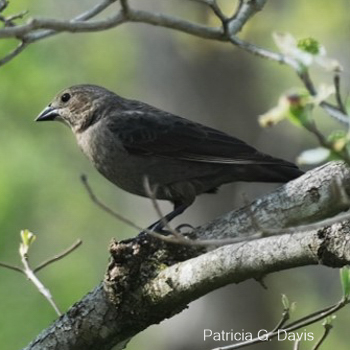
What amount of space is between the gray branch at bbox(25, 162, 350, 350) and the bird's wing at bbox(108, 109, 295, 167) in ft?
4.41

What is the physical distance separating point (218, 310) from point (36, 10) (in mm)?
5984

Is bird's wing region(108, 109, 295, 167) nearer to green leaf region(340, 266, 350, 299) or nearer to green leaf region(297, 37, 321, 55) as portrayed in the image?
green leaf region(340, 266, 350, 299)

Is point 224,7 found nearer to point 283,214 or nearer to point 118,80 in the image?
point 118,80

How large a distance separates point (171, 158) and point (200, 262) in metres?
1.93

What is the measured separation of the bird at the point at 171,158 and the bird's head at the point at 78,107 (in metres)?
0.16

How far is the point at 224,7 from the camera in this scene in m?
9.65

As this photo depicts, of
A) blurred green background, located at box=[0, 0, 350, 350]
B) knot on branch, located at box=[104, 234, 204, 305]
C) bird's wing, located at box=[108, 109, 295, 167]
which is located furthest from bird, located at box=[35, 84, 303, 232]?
blurred green background, located at box=[0, 0, 350, 350]

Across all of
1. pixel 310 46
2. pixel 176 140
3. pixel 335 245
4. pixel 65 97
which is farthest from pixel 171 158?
pixel 310 46

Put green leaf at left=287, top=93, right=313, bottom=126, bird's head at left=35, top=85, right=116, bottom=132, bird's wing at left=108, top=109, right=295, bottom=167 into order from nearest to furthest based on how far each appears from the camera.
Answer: green leaf at left=287, top=93, right=313, bottom=126
bird's wing at left=108, top=109, right=295, bottom=167
bird's head at left=35, top=85, right=116, bottom=132

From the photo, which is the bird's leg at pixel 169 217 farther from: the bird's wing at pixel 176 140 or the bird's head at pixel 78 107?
the bird's head at pixel 78 107

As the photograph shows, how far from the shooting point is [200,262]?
3.85m

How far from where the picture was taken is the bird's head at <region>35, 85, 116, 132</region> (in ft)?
20.4

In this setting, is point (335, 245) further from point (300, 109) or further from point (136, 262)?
point (300, 109)

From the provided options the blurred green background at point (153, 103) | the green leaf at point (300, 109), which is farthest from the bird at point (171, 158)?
the green leaf at point (300, 109)
